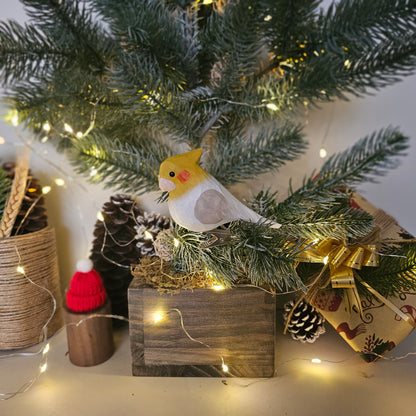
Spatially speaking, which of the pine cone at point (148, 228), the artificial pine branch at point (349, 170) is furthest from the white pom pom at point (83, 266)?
the artificial pine branch at point (349, 170)

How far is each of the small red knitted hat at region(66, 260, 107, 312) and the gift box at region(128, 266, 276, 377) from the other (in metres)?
0.09

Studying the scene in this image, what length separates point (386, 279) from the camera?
56 cm

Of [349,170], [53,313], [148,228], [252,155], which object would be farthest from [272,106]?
[53,313]

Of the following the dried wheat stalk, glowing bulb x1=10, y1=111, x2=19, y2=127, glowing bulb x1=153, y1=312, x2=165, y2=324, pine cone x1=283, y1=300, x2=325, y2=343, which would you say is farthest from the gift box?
glowing bulb x1=10, y1=111, x2=19, y2=127

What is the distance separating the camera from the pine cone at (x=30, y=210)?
627 millimetres

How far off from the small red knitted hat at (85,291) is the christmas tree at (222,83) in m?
0.16

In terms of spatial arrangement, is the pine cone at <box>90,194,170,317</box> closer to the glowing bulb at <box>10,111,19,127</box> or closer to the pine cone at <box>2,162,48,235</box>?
the pine cone at <box>2,162,48,235</box>

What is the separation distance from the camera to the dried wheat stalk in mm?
586

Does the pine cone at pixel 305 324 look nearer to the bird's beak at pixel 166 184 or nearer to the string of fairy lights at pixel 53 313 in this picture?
the string of fairy lights at pixel 53 313

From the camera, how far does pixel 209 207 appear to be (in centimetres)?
45

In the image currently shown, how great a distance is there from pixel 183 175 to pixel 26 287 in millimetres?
362

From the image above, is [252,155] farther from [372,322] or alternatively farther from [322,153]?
[372,322]

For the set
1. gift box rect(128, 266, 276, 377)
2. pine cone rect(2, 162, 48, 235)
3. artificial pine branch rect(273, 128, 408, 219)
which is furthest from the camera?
pine cone rect(2, 162, 48, 235)

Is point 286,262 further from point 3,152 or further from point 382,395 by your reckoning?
point 3,152
